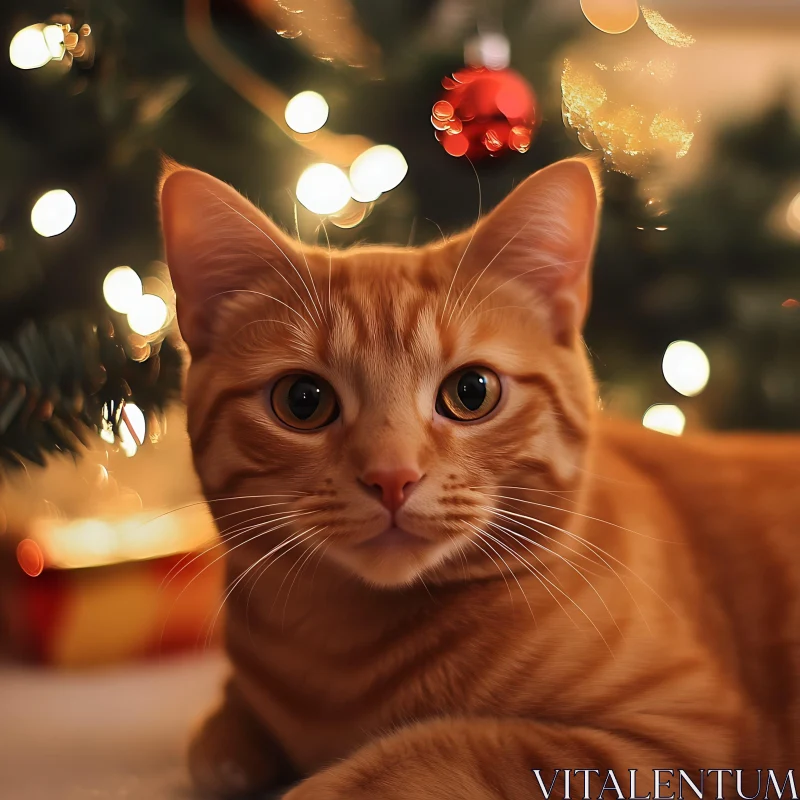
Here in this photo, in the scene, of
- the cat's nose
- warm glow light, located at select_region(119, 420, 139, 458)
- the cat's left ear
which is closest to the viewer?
the cat's nose

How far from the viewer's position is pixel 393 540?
61 cm

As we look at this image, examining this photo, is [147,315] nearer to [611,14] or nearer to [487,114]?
[487,114]

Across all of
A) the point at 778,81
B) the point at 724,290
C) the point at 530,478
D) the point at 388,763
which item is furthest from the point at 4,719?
the point at 778,81

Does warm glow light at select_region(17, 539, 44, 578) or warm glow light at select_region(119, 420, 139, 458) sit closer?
warm glow light at select_region(119, 420, 139, 458)

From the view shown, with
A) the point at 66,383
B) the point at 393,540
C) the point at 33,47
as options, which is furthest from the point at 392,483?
the point at 33,47

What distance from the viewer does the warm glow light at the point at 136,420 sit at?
0.96 meters

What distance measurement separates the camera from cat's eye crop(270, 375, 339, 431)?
661mm

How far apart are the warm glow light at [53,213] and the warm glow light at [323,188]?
0.94 ft

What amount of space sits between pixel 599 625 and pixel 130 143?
30.8 inches

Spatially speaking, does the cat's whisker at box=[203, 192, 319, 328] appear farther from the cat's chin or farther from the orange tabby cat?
the cat's chin

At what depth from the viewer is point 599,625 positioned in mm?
654

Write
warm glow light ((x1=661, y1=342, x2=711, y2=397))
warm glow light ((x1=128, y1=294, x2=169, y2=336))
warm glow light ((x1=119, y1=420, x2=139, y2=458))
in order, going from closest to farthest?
warm glow light ((x1=119, y1=420, x2=139, y2=458)) → warm glow light ((x1=128, y1=294, x2=169, y2=336)) → warm glow light ((x1=661, y1=342, x2=711, y2=397))

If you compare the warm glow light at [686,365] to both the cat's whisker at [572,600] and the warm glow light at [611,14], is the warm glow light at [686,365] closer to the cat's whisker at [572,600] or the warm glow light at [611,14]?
the warm glow light at [611,14]

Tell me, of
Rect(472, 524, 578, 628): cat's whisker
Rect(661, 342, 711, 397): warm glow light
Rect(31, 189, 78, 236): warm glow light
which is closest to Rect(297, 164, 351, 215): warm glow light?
Rect(31, 189, 78, 236): warm glow light
